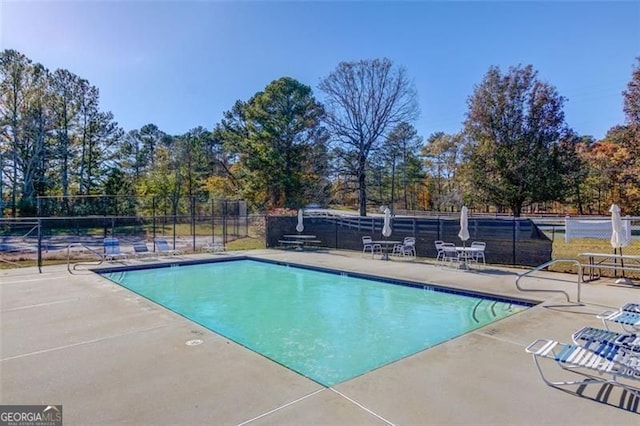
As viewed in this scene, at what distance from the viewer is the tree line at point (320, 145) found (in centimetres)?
2050

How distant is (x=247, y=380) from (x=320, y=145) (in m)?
25.9

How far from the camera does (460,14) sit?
11164mm

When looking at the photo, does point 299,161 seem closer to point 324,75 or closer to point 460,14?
point 324,75

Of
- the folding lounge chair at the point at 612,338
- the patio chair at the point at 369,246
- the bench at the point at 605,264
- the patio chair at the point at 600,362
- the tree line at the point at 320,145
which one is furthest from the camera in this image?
the tree line at the point at 320,145

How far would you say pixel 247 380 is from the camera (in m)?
3.28

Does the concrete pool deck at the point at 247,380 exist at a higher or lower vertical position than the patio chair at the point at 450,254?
lower

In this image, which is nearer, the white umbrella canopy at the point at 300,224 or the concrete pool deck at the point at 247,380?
the concrete pool deck at the point at 247,380

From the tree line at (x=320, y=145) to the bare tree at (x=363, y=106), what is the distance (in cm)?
7

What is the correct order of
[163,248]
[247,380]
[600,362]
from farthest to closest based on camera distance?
[163,248], [247,380], [600,362]

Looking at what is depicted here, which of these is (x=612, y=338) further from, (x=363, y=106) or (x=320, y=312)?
(x=363, y=106)

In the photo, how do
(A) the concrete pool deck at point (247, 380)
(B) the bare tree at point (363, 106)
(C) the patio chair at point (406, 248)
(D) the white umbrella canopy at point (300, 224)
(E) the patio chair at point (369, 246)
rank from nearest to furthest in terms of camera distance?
(A) the concrete pool deck at point (247, 380) < (C) the patio chair at point (406, 248) < (E) the patio chair at point (369, 246) < (D) the white umbrella canopy at point (300, 224) < (B) the bare tree at point (363, 106)

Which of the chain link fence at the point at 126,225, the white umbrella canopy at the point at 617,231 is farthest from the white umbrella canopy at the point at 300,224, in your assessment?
the white umbrella canopy at the point at 617,231

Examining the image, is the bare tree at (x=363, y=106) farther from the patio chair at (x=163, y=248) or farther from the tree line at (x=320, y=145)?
the patio chair at (x=163, y=248)

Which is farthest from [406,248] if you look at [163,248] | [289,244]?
[163,248]
